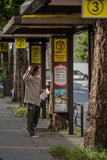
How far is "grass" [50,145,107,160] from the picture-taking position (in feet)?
26.1

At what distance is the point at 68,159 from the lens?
8180 millimetres

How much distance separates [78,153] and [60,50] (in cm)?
420

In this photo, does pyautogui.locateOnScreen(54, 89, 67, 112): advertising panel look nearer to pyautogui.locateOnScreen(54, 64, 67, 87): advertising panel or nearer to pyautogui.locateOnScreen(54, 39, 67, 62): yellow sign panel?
pyautogui.locateOnScreen(54, 64, 67, 87): advertising panel

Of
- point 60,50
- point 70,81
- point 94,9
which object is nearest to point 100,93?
point 94,9

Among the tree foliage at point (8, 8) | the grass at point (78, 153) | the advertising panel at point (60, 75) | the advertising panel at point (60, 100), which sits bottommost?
the grass at point (78, 153)

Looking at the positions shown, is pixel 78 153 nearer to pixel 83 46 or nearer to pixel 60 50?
pixel 60 50

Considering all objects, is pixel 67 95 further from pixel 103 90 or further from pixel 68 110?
pixel 103 90

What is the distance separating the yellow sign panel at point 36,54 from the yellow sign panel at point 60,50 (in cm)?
398

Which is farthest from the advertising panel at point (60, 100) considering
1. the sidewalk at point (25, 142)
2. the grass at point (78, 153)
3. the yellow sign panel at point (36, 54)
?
the yellow sign panel at point (36, 54)

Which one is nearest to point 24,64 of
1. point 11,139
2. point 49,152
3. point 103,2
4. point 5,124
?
point 5,124

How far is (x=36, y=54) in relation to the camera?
16109mm

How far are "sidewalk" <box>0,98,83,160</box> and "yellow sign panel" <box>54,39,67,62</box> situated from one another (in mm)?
1845

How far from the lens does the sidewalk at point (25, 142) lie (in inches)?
338

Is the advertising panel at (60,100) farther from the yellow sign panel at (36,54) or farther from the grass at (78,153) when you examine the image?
the yellow sign panel at (36,54)
